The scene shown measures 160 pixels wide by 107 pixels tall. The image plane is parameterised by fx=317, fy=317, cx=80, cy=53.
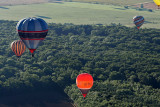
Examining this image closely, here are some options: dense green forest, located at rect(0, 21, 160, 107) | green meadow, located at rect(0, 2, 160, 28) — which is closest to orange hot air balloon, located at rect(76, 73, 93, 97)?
dense green forest, located at rect(0, 21, 160, 107)

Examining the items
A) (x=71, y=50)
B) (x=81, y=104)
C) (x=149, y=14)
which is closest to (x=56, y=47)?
(x=71, y=50)

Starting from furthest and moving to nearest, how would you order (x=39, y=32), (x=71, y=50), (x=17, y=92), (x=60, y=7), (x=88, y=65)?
(x=60, y=7), (x=71, y=50), (x=88, y=65), (x=17, y=92), (x=39, y=32)

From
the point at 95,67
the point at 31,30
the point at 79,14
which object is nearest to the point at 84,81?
the point at 31,30

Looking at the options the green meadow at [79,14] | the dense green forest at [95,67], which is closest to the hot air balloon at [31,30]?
the dense green forest at [95,67]

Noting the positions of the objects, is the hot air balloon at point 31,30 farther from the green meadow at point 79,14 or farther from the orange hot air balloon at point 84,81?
the green meadow at point 79,14

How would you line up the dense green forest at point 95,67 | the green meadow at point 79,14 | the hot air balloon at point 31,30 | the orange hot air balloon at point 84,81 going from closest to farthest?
the hot air balloon at point 31,30 → the orange hot air balloon at point 84,81 → the dense green forest at point 95,67 → the green meadow at point 79,14

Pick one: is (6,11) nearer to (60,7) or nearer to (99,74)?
(60,7)
